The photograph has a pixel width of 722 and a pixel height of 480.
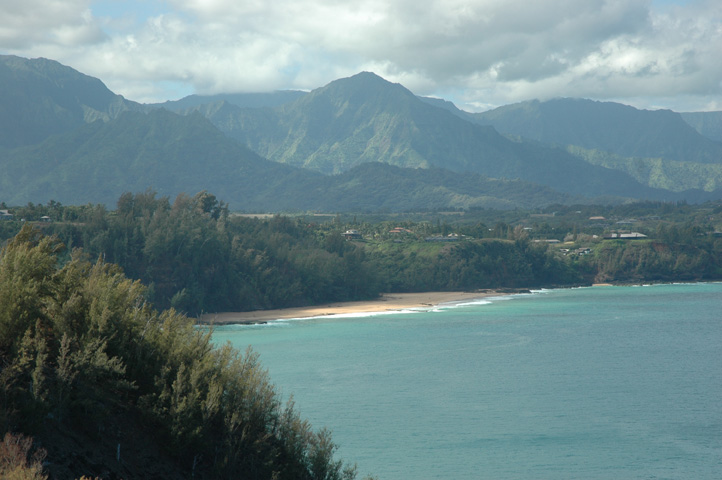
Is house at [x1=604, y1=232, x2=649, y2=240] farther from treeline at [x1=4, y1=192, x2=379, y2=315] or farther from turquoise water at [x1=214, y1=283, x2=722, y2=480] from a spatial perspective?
treeline at [x1=4, y1=192, x2=379, y2=315]

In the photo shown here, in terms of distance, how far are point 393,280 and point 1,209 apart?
53.5m

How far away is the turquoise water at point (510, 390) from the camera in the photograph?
32.7 meters

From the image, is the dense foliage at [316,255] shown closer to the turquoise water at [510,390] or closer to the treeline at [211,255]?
the treeline at [211,255]

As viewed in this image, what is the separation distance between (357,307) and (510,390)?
47.9 metres

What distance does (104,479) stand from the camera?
17.0m

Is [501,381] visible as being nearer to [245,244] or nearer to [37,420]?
[37,420]

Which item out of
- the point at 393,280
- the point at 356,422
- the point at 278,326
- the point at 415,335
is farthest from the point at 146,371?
the point at 393,280

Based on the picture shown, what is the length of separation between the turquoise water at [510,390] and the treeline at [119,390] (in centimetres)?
1131

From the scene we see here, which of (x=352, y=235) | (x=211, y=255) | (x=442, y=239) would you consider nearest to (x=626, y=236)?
(x=442, y=239)

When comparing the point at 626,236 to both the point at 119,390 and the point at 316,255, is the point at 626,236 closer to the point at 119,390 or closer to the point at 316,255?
the point at 316,255

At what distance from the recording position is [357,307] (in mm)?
92875

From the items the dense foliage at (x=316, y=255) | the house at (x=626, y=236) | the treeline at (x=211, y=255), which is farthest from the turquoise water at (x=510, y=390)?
the house at (x=626, y=236)

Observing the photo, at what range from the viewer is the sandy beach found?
80.9 m

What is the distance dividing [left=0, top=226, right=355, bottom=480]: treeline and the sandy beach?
51592mm
